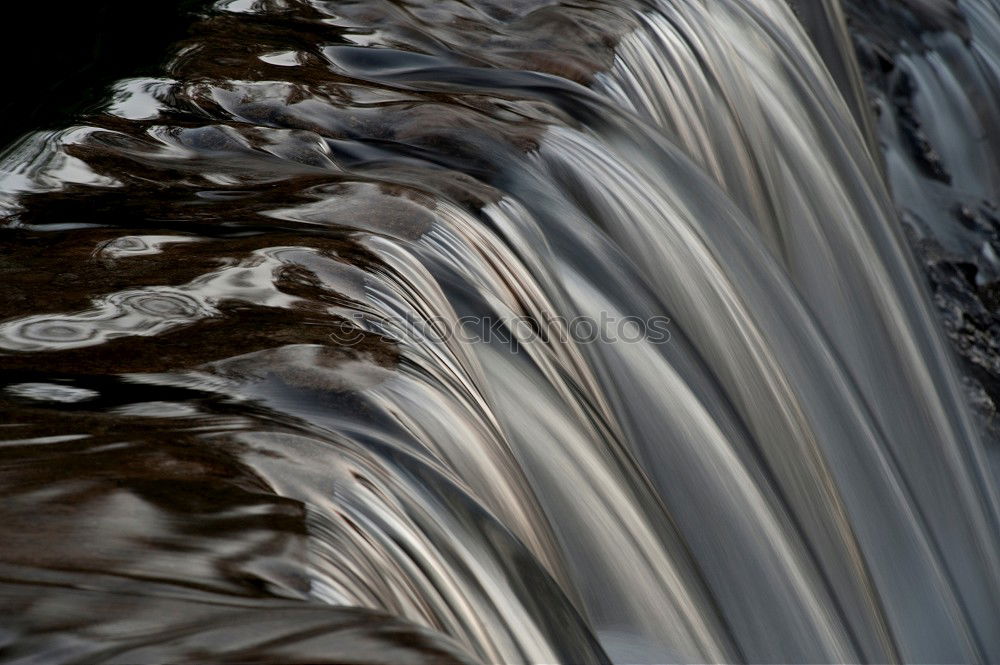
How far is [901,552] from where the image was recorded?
2.96 metres

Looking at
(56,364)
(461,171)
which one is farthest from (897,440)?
(56,364)

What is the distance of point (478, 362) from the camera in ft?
6.31

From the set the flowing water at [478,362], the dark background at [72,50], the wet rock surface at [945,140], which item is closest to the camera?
the flowing water at [478,362]

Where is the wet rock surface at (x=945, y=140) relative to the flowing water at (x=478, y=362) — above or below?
above

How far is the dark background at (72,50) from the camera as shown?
9.41ft

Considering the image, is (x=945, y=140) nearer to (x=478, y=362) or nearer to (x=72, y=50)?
(x=72, y=50)

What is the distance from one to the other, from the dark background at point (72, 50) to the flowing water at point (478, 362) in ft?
0.43

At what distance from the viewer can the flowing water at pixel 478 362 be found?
1124 mm

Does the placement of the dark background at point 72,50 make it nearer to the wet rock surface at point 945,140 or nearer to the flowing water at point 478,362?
the flowing water at point 478,362

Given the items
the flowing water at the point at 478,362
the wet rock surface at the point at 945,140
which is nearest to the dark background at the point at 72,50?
the flowing water at the point at 478,362

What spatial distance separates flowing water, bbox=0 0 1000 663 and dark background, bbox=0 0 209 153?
0.13m

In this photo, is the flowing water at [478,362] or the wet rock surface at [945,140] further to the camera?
the wet rock surface at [945,140]

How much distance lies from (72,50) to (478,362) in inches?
81.8

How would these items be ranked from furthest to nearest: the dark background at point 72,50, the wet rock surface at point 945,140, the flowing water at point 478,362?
the wet rock surface at point 945,140 < the dark background at point 72,50 < the flowing water at point 478,362
